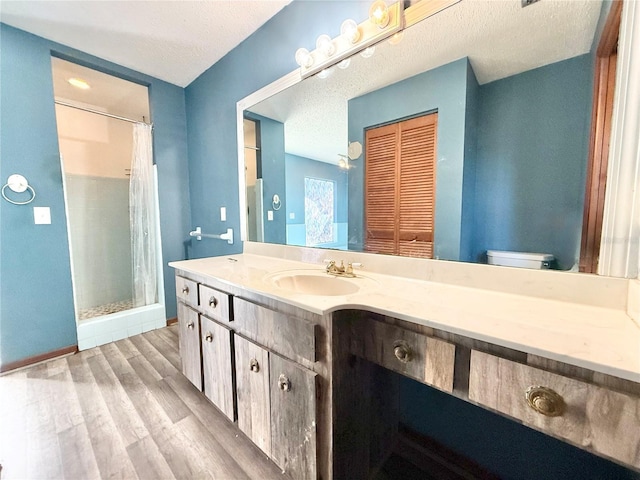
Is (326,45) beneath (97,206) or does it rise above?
Result: above

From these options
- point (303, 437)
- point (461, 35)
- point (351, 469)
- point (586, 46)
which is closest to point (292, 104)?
point (461, 35)

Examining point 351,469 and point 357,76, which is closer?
point 351,469

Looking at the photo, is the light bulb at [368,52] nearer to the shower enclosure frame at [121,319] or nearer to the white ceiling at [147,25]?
the white ceiling at [147,25]

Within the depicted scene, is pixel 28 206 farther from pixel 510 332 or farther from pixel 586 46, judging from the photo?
pixel 586 46

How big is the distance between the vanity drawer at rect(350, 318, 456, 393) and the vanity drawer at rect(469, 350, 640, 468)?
0.20 ft

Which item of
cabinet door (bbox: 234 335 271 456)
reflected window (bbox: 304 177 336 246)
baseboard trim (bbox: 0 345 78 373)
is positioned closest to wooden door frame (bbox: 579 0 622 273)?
reflected window (bbox: 304 177 336 246)

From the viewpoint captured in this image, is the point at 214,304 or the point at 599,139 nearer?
the point at 599,139

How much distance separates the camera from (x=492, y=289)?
0.88 m

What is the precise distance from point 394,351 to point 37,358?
100 inches

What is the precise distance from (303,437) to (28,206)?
2343 mm

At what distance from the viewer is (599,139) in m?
0.73

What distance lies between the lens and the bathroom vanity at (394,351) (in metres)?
0.48

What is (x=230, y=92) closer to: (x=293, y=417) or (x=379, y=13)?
(x=379, y=13)

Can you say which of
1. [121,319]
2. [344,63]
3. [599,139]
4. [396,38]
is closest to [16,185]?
[121,319]
